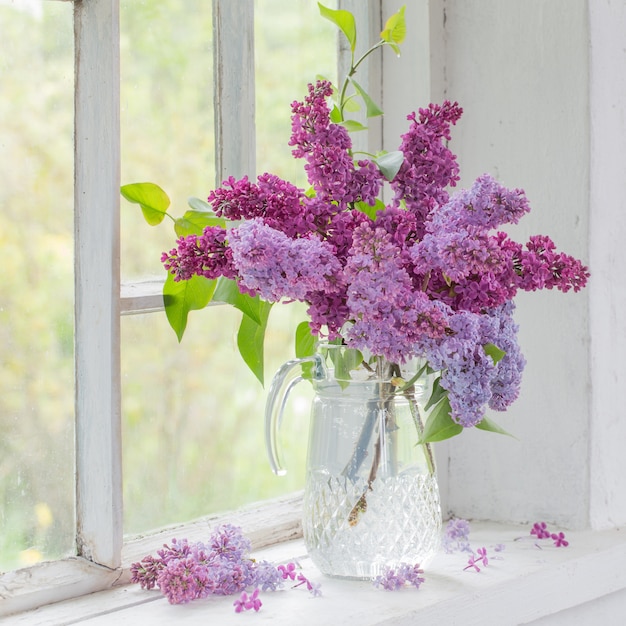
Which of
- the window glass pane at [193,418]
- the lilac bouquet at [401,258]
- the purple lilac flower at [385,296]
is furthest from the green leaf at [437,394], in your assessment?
the window glass pane at [193,418]

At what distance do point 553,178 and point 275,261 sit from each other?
1.85 ft

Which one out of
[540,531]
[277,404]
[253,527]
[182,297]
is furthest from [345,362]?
[540,531]

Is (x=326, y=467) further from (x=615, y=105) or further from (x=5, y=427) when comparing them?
(x=615, y=105)

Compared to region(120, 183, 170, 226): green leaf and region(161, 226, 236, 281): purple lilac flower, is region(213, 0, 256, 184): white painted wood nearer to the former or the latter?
region(120, 183, 170, 226): green leaf

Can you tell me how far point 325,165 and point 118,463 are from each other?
390mm

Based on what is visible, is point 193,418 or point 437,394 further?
point 193,418

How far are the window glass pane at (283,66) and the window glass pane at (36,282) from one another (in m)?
0.27

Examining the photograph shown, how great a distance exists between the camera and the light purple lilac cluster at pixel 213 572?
3.29 feet

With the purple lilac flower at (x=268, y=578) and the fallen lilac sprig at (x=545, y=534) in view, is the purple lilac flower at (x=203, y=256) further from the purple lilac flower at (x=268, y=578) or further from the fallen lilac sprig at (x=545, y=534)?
the fallen lilac sprig at (x=545, y=534)

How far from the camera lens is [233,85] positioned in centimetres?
117

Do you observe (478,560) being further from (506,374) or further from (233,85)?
(233,85)

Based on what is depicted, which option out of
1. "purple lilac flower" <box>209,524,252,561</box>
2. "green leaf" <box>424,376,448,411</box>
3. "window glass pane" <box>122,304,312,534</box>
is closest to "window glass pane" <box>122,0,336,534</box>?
"window glass pane" <box>122,304,312,534</box>

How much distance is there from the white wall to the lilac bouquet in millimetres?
326

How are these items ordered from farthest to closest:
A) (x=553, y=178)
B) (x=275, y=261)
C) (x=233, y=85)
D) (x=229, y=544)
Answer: (x=553, y=178), (x=233, y=85), (x=229, y=544), (x=275, y=261)
